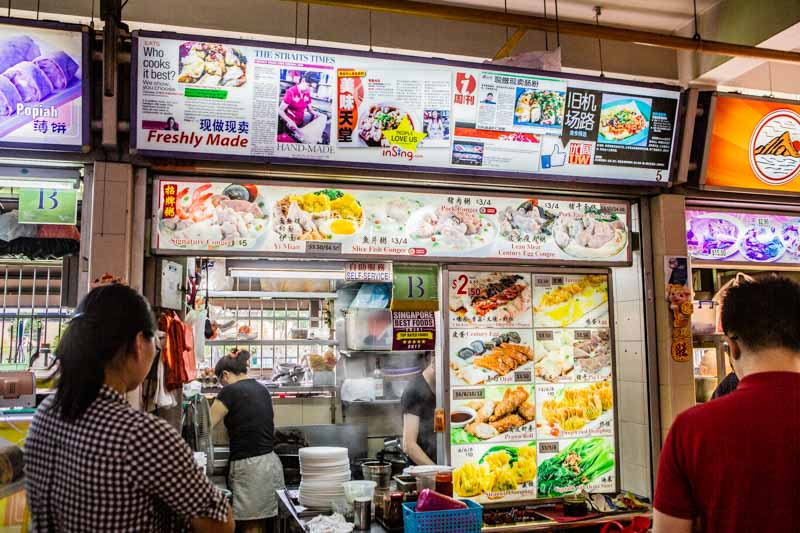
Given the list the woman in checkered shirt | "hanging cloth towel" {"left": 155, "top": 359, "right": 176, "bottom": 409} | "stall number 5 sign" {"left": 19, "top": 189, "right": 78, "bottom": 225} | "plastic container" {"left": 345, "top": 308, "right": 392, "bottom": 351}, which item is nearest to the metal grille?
"stall number 5 sign" {"left": 19, "top": 189, "right": 78, "bottom": 225}

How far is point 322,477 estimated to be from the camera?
4.16 metres

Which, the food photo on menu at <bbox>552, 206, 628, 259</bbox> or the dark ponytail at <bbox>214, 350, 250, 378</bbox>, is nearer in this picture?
the food photo on menu at <bbox>552, 206, 628, 259</bbox>

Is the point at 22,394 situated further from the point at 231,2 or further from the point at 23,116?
the point at 231,2

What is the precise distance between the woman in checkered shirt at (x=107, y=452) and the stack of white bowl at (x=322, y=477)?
2218mm

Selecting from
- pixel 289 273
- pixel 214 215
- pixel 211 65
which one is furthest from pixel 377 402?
pixel 211 65

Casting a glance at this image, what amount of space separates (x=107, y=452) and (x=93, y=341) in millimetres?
317

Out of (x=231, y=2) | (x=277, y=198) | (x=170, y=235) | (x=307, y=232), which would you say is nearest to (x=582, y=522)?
(x=307, y=232)

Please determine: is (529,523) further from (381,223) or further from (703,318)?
(703,318)

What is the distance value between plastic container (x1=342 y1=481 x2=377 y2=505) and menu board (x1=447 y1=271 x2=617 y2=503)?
2.57 ft

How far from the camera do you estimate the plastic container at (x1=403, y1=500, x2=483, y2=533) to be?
3.30m

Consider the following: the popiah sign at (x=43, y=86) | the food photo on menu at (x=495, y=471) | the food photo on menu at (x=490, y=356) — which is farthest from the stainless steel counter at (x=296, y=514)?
the popiah sign at (x=43, y=86)

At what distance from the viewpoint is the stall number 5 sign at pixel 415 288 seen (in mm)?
4520

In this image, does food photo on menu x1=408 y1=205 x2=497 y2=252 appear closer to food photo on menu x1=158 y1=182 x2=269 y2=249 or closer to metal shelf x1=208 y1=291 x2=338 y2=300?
food photo on menu x1=158 y1=182 x2=269 y2=249

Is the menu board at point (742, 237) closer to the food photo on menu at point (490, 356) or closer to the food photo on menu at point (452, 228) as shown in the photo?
the food photo on menu at point (490, 356)
